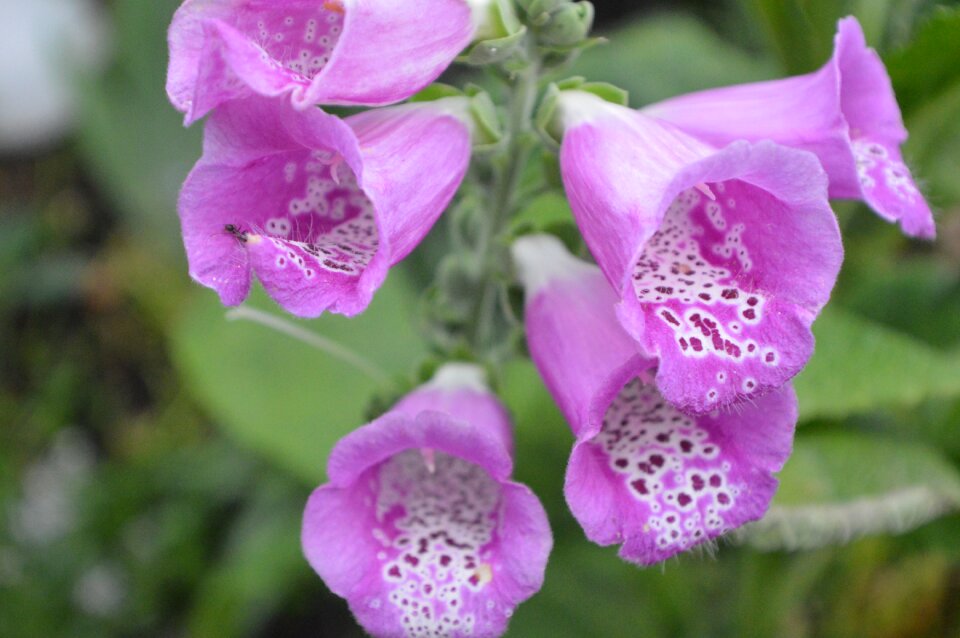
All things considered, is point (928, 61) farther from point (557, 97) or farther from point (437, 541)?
point (437, 541)

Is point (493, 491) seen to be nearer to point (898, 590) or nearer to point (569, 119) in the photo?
point (569, 119)

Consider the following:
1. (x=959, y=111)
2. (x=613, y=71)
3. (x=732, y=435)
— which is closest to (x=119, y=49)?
(x=613, y=71)

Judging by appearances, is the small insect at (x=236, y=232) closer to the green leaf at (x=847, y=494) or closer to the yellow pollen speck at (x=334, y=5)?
the yellow pollen speck at (x=334, y=5)

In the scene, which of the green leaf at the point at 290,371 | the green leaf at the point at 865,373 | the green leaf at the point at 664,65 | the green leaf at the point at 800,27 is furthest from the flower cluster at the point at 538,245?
the green leaf at the point at 664,65

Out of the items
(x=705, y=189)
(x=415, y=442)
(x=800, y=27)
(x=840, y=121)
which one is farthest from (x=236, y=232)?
(x=800, y=27)

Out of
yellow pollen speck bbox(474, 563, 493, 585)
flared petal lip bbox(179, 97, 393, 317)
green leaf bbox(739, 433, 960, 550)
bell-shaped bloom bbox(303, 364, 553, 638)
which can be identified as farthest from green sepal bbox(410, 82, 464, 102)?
green leaf bbox(739, 433, 960, 550)

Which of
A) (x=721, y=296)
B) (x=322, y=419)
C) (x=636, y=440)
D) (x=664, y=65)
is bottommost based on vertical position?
(x=322, y=419)
